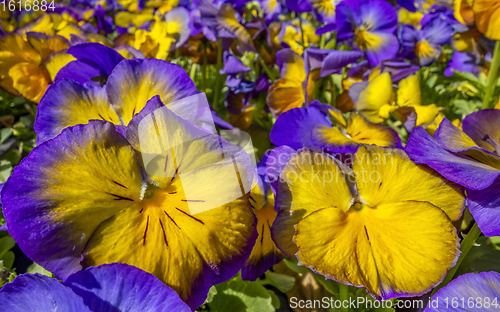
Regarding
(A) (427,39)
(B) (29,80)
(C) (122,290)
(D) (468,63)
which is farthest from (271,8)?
(C) (122,290)

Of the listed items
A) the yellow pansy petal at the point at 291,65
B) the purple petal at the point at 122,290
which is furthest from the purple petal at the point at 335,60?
the purple petal at the point at 122,290

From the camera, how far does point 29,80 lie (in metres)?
0.91

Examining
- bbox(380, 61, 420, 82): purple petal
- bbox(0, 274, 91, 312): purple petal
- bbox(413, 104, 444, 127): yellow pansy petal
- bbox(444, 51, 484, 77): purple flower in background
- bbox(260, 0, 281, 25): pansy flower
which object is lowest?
bbox(444, 51, 484, 77): purple flower in background

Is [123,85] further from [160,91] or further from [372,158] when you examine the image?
[372,158]

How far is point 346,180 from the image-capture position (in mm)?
559

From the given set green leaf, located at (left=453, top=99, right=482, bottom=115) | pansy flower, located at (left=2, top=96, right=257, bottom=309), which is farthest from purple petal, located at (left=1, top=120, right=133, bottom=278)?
green leaf, located at (left=453, top=99, right=482, bottom=115)

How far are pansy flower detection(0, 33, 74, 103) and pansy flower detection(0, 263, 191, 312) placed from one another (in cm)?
66

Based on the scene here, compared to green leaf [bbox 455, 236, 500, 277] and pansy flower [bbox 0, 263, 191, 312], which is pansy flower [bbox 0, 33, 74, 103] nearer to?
pansy flower [bbox 0, 263, 191, 312]

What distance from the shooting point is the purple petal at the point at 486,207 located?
1.52ft

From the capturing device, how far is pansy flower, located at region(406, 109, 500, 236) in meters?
0.47

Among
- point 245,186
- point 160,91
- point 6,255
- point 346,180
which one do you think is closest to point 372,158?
point 346,180

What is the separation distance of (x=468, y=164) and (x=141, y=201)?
46 centimetres

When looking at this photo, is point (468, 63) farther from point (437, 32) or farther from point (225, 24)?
point (225, 24)

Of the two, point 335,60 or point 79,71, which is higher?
point 79,71
